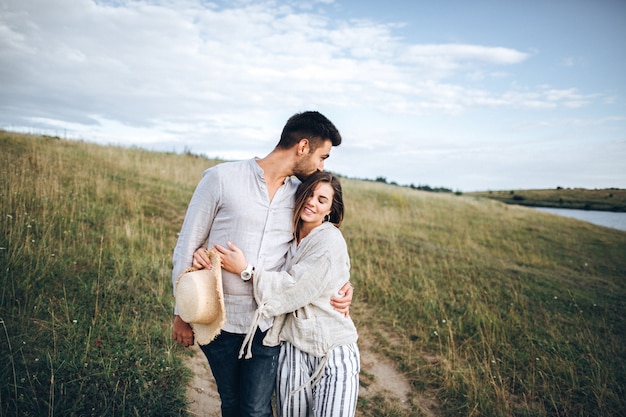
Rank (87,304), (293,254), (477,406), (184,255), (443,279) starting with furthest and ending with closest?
(443,279), (87,304), (477,406), (293,254), (184,255)

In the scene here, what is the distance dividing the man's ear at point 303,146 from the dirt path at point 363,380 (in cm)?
267

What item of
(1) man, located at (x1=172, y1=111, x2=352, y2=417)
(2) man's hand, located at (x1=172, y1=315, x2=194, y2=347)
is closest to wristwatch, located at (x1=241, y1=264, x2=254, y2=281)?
(1) man, located at (x1=172, y1=111, x2=352, y2=417)

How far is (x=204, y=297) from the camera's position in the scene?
1.90m

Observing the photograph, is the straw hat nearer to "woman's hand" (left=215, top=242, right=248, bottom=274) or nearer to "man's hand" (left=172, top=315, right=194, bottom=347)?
"woman's hand" (left=215, top=242, right=248, bottom=274)

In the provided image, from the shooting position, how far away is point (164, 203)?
8.95 m

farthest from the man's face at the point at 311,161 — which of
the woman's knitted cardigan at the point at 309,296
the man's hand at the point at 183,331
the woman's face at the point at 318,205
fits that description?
the man's hand at the point at 183,331

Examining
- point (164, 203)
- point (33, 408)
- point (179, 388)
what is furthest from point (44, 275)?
point (164, 203)

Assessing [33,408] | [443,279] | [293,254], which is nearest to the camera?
[293,254]

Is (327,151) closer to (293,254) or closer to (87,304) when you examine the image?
(293,254)

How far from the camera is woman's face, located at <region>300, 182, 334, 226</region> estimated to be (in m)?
2.28

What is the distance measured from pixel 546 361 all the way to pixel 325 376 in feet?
13.6

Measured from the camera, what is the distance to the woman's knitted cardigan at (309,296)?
2.00 meters

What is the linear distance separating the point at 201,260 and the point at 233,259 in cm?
19

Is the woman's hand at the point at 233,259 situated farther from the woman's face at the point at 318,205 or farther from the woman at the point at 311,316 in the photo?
the woman's face at the point at 318,205
